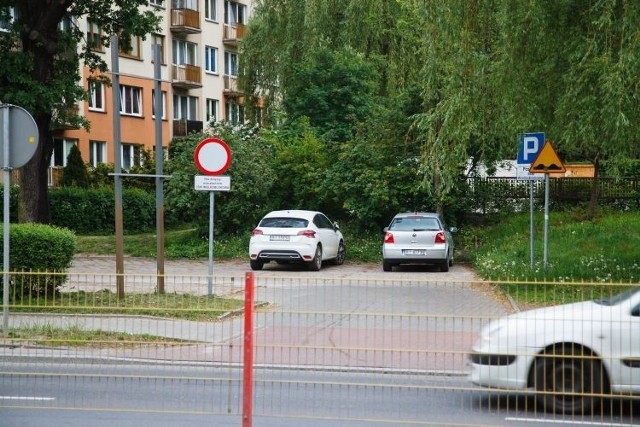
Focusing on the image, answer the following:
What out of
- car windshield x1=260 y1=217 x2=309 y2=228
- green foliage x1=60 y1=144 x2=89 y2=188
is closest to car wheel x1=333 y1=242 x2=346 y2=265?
car windshield x1=260 y1=217 x2=309 y2=228

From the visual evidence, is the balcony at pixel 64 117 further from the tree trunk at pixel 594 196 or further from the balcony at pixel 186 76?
the balcony at pixel 186 76

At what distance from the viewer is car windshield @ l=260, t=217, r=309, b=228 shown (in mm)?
25219

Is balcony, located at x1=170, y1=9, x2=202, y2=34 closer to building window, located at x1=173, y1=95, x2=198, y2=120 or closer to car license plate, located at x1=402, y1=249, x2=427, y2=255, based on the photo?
building window, located at x1=173, y1=95, x2=198, y2=120

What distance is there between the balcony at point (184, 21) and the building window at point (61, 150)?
9.99 meters

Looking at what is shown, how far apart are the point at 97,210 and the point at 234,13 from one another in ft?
84.1

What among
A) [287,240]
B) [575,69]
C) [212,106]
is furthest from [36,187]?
[212,106]

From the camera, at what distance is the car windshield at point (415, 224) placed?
986 inches

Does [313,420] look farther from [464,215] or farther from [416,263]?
[464,215]

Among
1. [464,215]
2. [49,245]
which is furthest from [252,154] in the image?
[49,245]

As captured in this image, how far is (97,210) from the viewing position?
38781mm

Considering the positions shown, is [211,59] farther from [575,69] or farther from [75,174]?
[575,69]

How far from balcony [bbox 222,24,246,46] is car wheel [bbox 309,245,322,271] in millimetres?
35513

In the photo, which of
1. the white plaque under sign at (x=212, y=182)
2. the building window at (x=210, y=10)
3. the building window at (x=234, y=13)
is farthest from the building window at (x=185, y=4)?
the white plaque under sign at (x=212, y=182)

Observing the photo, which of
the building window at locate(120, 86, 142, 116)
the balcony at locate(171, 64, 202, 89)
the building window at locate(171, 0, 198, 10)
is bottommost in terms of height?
the building window at locate(120, 86, 142, 116)
